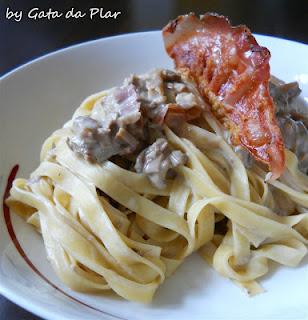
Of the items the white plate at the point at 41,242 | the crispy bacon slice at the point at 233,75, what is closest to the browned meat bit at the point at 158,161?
the crispy bacon slice at the point at 233,75

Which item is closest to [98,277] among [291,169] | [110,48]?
[291,169]

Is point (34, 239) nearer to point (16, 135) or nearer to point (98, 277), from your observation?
point (98, 277)

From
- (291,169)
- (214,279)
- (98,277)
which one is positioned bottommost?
(214,279)

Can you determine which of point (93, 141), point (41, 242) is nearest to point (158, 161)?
point (93, 141)

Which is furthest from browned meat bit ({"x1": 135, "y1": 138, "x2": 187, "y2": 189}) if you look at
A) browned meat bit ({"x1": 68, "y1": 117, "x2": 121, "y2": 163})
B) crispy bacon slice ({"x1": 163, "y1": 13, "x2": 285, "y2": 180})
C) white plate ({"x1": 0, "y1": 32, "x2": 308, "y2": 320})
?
white plate ({"x1": 0, "y1": 32, "x2": 308, "y2": 320})

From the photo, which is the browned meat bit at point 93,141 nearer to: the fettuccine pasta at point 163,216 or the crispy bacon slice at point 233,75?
the fettuccine pasta at point 163,216

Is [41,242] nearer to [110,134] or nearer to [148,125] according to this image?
[110,134]

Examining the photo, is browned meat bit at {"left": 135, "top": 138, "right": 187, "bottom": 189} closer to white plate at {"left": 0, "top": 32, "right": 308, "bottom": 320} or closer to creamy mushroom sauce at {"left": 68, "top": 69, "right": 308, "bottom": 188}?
creamy mushroom sauce at {"left": 68, "top": 69, "right": 308, "bottom": 188}
